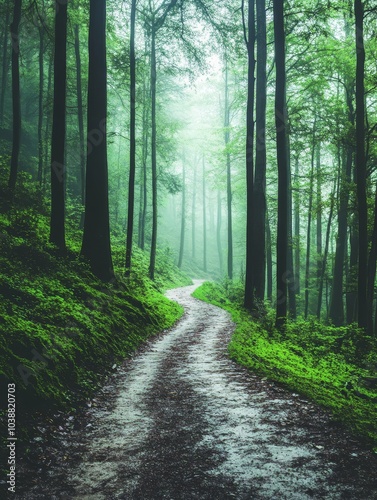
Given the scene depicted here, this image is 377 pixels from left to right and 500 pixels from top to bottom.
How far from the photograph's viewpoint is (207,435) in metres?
3.99

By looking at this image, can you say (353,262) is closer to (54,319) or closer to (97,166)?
(97,166)

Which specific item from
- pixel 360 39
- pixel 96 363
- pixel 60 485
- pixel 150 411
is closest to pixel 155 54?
pixel 360 39

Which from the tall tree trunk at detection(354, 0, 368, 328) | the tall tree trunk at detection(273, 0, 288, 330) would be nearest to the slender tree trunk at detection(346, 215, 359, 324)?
the tall tree trunk at detection(354, 0, 368, 328)

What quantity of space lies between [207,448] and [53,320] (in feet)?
12.9

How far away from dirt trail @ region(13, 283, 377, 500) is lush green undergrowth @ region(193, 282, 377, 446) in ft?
1.15

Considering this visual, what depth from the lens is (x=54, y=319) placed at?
6434 mm

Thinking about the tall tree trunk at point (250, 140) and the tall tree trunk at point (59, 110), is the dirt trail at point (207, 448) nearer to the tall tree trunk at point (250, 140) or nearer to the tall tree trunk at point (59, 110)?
the tall tree trunk at point (59, 110)

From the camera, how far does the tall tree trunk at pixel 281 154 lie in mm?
10164

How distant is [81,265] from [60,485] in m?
7.41

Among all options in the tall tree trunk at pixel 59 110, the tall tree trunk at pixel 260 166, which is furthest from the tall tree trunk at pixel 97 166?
the tall tree trunk at pixel 260 166

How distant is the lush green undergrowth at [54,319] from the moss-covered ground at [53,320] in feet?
0.04

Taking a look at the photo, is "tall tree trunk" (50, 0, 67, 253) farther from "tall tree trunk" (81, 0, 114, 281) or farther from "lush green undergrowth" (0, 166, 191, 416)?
"lush green undergrowth" (0, 166, 191, 416)

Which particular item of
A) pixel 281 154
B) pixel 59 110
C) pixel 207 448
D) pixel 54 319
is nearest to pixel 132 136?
pixel 59 110

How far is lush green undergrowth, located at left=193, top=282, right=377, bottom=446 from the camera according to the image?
4723mm
